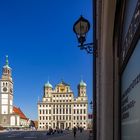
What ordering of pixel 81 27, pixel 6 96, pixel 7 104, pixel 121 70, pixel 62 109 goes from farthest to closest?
pixel 6 96 → pixel 7 104 → pixel 62 109 → pixel 81 27 → pixel 121 70

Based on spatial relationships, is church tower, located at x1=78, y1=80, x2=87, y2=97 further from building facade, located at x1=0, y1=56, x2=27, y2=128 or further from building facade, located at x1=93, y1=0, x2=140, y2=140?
building facade, located at x1=93, y1=0, x2=140, y2=140

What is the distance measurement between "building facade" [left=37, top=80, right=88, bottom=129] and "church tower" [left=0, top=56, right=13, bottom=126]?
1388cm

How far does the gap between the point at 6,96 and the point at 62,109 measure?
25.2m

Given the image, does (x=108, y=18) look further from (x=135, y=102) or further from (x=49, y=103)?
(x=49, y=103)

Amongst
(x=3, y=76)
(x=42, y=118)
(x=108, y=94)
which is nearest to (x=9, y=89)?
(x=3, y=76)

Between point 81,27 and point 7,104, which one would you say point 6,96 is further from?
point 81,27

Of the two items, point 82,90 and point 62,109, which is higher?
point 82,90

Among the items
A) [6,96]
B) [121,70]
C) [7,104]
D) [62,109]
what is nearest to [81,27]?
[121,70]

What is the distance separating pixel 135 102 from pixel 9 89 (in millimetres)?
186704

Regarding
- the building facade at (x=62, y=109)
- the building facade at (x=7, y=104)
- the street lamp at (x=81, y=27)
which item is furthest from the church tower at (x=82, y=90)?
the street lamp at (x=81, y=27)

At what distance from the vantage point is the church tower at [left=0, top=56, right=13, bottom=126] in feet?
578

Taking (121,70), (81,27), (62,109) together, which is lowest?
(121,70)

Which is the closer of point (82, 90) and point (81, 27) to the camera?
point (81, 27)

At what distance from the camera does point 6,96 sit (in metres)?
184
